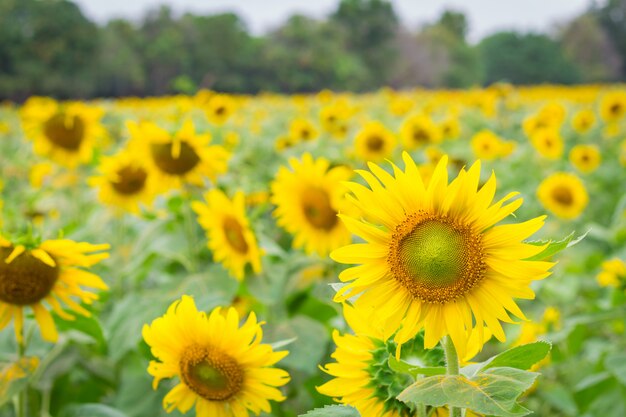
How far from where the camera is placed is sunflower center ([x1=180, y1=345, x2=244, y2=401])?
1251mm

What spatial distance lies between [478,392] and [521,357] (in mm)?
135

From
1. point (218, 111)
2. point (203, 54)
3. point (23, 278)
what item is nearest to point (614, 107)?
point (218, 111)

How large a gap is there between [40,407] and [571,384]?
67.4 inches

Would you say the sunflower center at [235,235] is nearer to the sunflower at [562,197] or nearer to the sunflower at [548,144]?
the sunflower at [562,197]

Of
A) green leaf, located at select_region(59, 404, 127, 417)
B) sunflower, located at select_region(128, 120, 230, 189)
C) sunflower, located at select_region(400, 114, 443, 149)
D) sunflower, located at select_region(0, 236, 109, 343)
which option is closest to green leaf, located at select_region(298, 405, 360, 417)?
sunflower, located at select_region(0, 236, 109, 343)

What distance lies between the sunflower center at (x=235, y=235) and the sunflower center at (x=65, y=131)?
4.06 feet

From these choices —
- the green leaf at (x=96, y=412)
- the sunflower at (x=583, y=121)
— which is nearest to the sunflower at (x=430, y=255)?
the green leaf at (x=96, y=412)

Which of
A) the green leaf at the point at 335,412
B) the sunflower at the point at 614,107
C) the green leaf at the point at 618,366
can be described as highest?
the sunflower at the point at 614,107

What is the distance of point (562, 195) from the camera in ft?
12.0

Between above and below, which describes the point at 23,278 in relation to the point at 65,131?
below

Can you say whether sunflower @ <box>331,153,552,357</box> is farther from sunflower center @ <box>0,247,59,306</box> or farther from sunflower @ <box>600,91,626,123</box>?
sunflower @ <box>600,91,626,123</box>

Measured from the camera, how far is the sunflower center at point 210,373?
125cm

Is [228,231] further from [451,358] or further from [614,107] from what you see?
[614,107]

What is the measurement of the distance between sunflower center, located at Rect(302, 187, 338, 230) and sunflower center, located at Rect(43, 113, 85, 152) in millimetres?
1218
